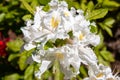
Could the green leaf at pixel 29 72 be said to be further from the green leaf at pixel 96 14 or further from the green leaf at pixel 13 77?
the green leaf at pixel 96 14

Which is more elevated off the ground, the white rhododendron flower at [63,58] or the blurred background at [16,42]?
the white rhododendron flower at [63,58]

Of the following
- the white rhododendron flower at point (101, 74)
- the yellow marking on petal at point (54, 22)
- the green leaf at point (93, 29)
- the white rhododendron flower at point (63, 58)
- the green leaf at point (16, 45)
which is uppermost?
the yellow marking on petal at point (54, 22)

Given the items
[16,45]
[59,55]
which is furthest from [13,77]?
[59,55]


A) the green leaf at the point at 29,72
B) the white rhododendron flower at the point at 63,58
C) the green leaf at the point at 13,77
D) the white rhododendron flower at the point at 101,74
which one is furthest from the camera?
the green leaf at the point at 13,77

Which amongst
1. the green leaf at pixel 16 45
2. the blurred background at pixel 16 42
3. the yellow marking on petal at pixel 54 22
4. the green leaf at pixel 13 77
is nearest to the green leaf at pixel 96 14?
the yellow marking on petal at pixel 54 22

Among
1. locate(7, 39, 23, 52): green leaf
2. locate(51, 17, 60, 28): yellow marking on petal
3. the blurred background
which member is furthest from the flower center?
locate(7, 39, 23, 52): green leaf

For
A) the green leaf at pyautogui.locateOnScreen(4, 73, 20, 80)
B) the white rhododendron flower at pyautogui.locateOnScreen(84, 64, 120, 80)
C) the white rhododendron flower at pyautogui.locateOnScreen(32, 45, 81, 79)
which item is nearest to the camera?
the white rhododendron flower at pyautogui.locateOnScreen(32, 45, 81, 79)

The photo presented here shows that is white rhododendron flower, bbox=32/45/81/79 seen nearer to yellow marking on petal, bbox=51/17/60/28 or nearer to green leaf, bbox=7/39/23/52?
yellow marking on petal, bbox=51/17/60/28

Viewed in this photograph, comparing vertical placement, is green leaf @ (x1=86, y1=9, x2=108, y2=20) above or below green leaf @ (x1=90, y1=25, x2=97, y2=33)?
above

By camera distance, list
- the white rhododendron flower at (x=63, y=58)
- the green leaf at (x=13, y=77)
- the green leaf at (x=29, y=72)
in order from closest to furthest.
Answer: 1. the white rhododendron flower at (x=63, y=58)
2. the green leaf at (x=29, y=72)
3. the green leaf at (x=13, y=77)

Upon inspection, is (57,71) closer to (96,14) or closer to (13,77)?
(96,14)
